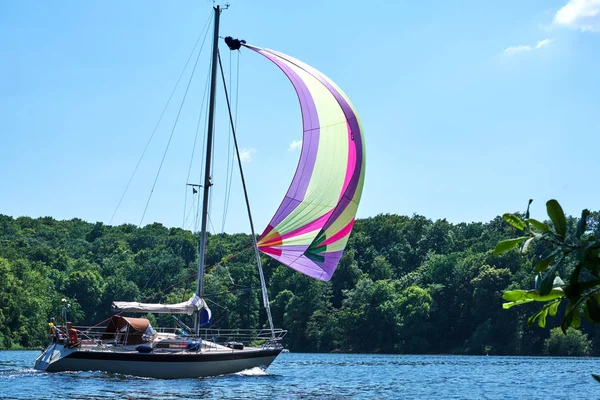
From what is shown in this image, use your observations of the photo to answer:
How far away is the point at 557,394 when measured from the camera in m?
29.7

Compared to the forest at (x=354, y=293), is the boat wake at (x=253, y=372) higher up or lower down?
lower down

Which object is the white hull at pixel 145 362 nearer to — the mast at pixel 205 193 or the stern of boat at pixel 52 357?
the stern of boat at pixel 52 357

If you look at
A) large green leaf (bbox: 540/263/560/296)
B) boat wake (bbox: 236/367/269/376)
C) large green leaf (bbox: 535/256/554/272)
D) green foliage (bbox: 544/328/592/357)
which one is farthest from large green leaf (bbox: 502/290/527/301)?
green foliage (bbox: 544/328/592/357)

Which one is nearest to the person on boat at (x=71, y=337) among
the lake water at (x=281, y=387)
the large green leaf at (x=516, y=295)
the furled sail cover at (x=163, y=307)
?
the lake water at (x=281, y=387)

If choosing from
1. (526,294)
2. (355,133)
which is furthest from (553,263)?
(355,133)

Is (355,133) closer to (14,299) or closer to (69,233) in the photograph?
(14,299)

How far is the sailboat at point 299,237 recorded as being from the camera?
30.8m

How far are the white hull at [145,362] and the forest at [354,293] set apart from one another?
3670 cm

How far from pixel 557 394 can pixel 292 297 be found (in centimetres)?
6254

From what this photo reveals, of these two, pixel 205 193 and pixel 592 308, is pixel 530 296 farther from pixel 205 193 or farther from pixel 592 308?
pixel 205 193

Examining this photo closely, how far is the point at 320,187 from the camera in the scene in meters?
31.7

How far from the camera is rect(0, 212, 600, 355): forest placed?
7969cm

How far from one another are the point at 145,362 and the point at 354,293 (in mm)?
62731

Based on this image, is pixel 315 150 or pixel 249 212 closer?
pixel 315 150
